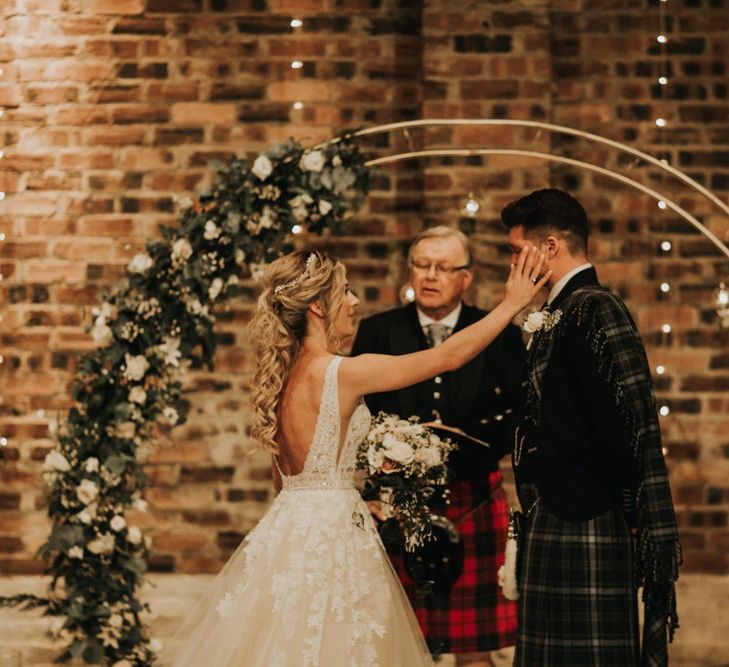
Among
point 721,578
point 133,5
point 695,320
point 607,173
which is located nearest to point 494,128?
point 607,173

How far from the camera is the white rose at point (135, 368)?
171 inches

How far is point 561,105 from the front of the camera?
17.3ft

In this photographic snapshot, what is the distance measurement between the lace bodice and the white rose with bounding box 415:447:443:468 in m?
0.19

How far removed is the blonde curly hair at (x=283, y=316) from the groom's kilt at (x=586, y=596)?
34.4 inches

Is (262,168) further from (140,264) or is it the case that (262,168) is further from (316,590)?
(316,590)

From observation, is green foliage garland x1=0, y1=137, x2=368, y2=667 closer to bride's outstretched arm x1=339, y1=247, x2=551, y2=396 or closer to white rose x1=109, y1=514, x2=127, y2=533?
white rose x1=109, y1=514, x2=127, y2=533

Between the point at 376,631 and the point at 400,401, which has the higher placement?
the point at 400,401

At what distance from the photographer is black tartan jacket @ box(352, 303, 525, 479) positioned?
427cm

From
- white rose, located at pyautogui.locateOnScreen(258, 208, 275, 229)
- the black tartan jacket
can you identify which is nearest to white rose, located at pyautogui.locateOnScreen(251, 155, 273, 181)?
white rose, located at pyautogui.locateOnScreen(258, 208, 275, 229)

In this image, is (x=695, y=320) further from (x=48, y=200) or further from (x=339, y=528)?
(x=48, y=200)

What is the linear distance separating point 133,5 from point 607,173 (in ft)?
7.68

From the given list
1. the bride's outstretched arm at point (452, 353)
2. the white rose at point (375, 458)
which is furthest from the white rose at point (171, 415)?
the bride's outstretched arm at point (452, 353)

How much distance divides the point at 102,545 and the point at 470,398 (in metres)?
1.48

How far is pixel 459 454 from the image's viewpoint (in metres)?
4.23
